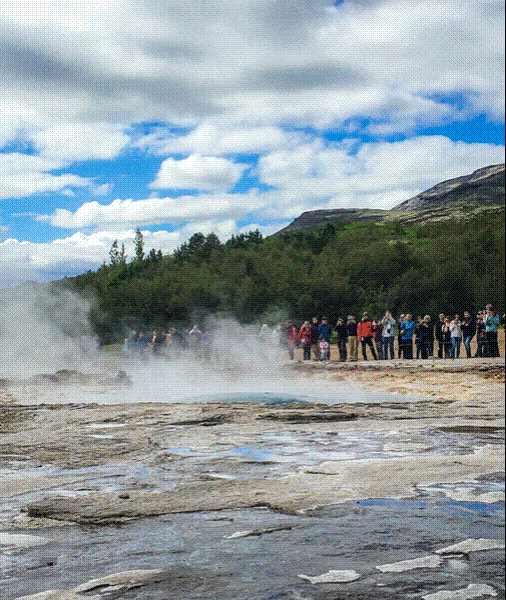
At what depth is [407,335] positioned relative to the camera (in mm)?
3242

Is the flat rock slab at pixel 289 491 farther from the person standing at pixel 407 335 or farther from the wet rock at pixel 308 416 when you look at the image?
the person standing at pixel 407 335

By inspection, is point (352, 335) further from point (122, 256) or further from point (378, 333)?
point (122, 256)

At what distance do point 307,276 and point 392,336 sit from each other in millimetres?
634

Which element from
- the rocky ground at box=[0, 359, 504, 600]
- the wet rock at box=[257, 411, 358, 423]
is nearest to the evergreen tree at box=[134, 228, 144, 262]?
the rocky ground at box=[0, 359, 504, 600]

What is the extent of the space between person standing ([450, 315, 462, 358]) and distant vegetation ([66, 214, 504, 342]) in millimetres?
80

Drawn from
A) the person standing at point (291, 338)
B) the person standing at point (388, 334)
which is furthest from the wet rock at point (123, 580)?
the person standing at point (388, 334)

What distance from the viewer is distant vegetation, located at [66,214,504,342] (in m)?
1.86

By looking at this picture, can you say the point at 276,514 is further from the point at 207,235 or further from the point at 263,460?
the point at 207,235

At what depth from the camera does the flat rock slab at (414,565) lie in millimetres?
1810

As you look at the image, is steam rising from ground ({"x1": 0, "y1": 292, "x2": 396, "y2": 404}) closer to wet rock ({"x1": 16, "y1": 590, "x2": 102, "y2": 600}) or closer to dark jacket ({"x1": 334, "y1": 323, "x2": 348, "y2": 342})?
dark jacket ({"x1": 334, "y1": 323, "x2": 348, "y2": 342})

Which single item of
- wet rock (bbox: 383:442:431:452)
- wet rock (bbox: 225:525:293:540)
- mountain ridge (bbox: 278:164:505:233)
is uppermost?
mountain ridge (bbox: 278:164:505:233)

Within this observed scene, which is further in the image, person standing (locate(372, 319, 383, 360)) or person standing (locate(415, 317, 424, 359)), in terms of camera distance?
person standing (locate(415, 317, 424, 359))

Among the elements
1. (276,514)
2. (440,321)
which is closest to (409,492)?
(276,514)

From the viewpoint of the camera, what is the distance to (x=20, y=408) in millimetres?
1733
